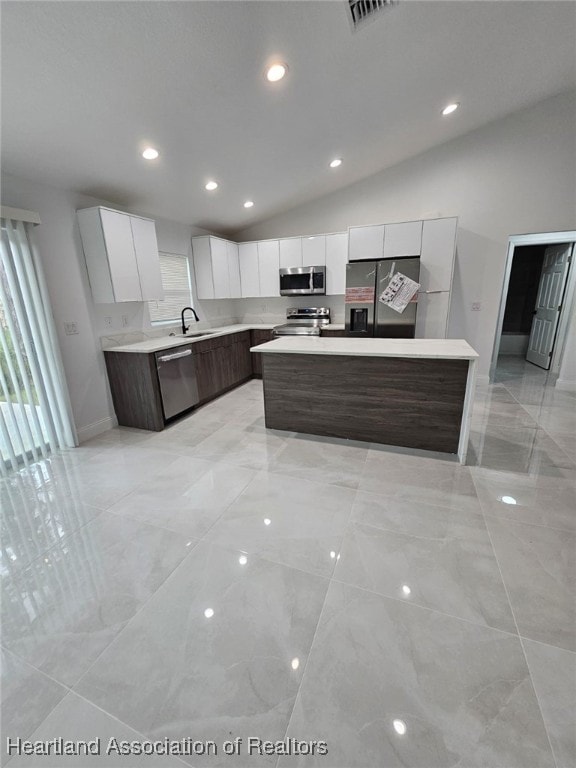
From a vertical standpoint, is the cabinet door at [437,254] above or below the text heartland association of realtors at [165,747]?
above

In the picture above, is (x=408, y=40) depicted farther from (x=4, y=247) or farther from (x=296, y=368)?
(x=4, y=247)

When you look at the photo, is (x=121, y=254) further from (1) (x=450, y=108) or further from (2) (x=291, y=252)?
(1) (x=450, y=108)

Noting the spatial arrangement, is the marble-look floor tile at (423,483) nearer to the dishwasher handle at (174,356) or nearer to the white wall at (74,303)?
the dishwasher handle at (174,356)

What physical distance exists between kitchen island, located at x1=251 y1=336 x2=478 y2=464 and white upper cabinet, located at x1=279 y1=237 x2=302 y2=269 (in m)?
2.24

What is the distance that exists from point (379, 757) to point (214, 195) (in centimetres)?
477

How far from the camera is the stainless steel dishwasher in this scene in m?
3.38

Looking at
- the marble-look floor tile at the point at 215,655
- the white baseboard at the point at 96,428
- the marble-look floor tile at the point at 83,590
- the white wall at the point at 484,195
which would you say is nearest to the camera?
the marble-look floor tile at the point at 215,655

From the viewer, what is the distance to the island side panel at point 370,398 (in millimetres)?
2594

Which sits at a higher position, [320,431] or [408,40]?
[408,40]

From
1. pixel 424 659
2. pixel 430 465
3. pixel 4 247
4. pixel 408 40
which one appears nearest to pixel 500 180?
pixel 408 40

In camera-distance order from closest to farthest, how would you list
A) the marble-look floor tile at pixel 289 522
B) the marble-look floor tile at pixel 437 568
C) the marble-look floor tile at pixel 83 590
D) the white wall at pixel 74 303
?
the marble-look floor tile at pixel 83 590, the marble-look floor tile at pixel 437 568, the marble-look floor tile at pixel 289 522, the white wall at pixel 74 303

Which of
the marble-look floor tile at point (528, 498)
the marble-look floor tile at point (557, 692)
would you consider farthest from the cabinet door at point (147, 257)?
the marble-look floor tile at point (557, 692)

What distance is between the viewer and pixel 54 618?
143cm

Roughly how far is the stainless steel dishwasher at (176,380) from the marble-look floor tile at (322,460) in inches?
56.9
